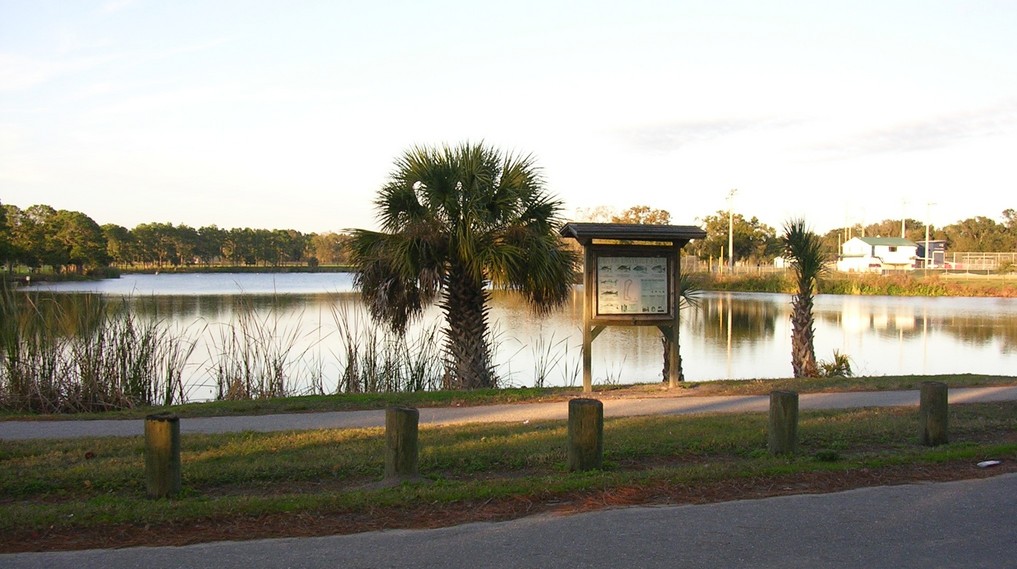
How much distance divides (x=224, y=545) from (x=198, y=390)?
434 inches

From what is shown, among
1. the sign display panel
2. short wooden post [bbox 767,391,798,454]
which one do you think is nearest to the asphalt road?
short wooden post [bbox 767,391,798,454]

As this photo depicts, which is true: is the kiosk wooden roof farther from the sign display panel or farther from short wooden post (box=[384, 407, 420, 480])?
short wooden post (box=[384, 407, 420, 480])

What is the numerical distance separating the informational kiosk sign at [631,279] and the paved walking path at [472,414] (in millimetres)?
1179

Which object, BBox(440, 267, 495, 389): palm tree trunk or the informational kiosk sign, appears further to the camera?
BBox(440, 267, 495, 389): palm tree trunk

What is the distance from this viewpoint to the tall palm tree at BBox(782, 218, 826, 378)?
15.9m

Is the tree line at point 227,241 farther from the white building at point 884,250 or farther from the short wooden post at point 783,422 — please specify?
the short wooden post at point 783,422

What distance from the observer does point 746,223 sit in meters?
76.6

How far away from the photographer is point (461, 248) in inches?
531

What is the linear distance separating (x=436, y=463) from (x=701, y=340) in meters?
19.3

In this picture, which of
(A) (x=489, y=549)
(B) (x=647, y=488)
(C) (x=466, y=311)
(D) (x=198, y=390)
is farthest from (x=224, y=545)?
(D) (x=198, y=390)

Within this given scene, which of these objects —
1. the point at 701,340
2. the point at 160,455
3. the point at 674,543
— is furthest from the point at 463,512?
the point at 701,340

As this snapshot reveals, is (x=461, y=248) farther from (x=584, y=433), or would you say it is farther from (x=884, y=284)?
(x=884, y=284)

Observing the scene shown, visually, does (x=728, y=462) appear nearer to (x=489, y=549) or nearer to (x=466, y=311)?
(x=489, y=549)

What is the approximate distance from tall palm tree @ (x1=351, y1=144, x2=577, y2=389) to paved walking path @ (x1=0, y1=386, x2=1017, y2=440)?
9.98 ft
